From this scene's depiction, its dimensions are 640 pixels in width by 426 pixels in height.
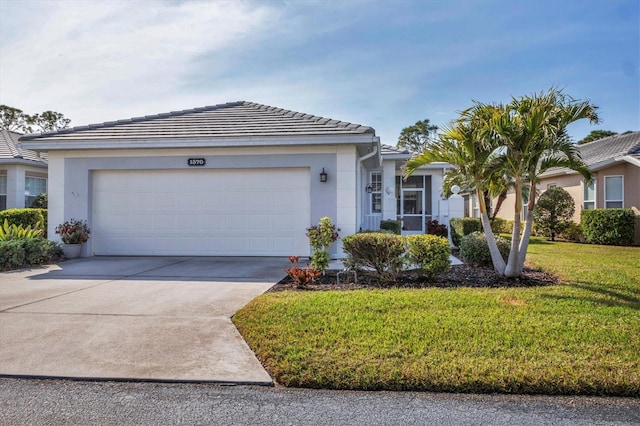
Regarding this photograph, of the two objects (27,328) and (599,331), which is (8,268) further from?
(599,331)

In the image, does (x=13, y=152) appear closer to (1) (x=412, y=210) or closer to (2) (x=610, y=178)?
(1) (x=412, y=210)

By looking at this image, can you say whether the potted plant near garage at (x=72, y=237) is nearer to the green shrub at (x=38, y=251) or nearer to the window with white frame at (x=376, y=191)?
the green shrub at (x=38, y=251)

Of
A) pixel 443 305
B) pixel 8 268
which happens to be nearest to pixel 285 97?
pixel 8 268

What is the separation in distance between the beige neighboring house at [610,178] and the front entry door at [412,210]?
5221 millimetres

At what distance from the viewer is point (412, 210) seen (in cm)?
1817

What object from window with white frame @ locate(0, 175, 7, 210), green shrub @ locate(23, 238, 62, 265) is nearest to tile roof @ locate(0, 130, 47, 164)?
window with white frame @ locate(0, 175, 7, 210)

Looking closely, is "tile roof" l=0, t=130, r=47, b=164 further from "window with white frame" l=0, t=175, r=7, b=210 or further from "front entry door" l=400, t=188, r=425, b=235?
"front entry door" l=400, t=188, r=425, b=235

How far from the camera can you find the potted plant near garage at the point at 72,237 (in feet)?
36.0

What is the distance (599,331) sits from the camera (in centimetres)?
452

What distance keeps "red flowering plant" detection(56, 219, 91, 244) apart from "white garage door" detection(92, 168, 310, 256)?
412mm

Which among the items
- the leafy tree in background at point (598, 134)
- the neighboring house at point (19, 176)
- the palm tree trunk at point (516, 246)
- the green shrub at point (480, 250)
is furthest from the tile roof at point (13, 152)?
the leafy tree in background at point (598, 134)

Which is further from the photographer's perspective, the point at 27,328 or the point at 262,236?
the point at 262,236

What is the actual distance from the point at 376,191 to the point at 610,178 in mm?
9553

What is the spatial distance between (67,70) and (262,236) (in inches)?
311
